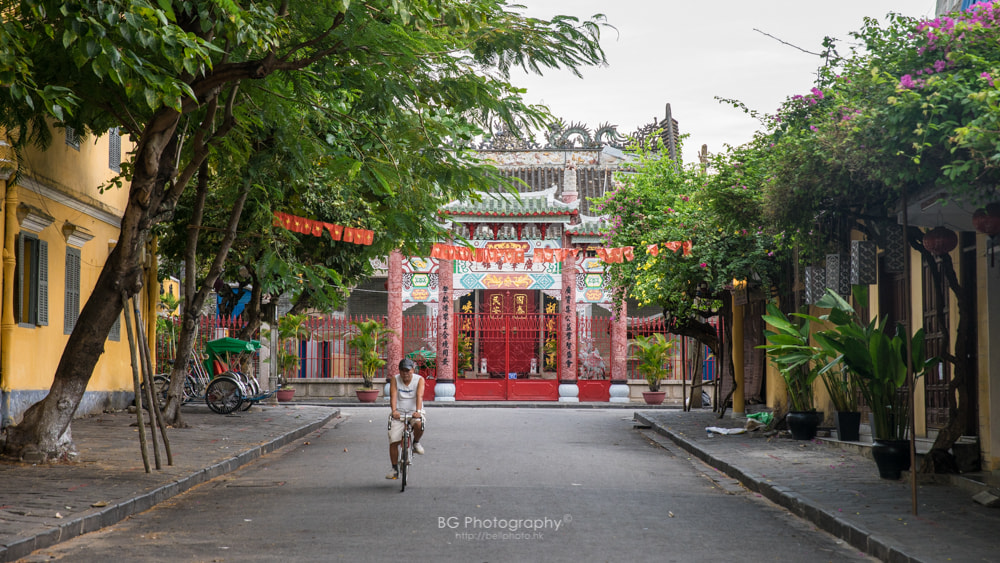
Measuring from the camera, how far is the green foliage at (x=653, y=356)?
99.6 feet

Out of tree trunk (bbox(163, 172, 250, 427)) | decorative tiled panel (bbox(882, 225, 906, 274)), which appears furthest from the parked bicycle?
decorative tiled panel (bbox(882, 225, 906, 274))

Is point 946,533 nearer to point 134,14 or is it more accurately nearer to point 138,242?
point 134,14

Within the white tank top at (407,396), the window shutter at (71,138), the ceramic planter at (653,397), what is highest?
the window shutter at (71,138)

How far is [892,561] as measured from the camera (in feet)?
22.2

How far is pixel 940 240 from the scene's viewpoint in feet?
33.9

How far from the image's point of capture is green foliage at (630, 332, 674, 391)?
30.4 m

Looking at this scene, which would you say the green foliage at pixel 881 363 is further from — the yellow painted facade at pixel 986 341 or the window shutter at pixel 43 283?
the window shutter at pixel 43 283

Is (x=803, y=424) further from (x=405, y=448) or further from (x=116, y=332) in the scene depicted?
(x=116, y=332)

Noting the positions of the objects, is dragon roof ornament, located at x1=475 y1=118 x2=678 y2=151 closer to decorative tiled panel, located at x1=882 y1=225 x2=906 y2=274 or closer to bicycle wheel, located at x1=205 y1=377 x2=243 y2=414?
bicycle wheel, located at x1=205 y1=377 x2=243 y2=414

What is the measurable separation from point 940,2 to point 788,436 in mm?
6832

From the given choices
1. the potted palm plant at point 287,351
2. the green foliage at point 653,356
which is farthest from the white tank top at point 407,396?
the green foliage at point 653,356

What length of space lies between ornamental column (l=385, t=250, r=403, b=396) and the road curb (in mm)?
18919

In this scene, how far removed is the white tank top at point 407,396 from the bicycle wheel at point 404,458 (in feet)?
1.02

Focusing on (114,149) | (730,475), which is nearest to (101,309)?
(730,475)
